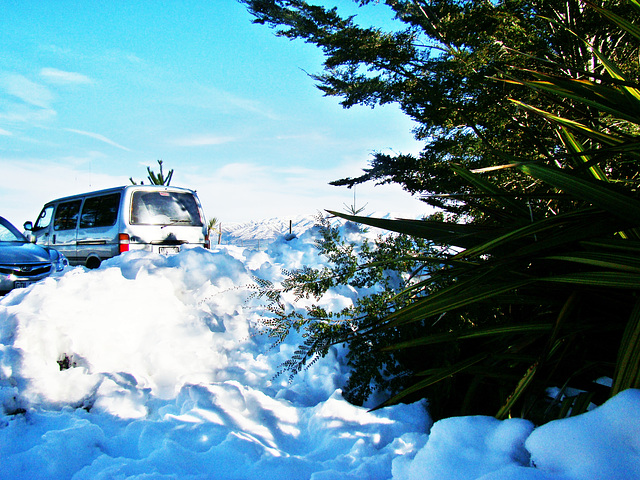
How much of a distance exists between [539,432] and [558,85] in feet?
4.12

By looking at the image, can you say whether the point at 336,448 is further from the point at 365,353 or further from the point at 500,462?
the point at 500,462

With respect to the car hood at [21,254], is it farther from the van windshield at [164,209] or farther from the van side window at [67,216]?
the van side window at [67,216]

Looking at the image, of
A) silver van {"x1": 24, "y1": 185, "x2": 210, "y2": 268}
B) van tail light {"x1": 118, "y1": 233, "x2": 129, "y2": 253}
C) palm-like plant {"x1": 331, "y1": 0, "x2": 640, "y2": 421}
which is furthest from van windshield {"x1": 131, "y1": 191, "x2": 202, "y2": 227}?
palm-like plant {"x1": 331, "y1": 0, "x2": 640, "y2": 421}

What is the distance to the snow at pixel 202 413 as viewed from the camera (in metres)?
1.07

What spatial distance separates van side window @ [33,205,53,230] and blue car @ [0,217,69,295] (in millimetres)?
2308

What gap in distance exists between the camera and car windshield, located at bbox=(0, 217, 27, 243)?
6.73 m

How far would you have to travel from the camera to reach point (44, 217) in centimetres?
934

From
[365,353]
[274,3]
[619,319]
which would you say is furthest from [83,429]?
[274,3]

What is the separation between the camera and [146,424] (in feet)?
6.59

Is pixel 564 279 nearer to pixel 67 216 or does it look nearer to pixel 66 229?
pixel 66 229

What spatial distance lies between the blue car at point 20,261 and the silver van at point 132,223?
0.78 metres

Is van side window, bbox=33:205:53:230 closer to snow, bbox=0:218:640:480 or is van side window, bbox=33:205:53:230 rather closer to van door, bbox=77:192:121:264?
van door, bbox=77:192:121:264

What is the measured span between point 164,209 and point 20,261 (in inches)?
88.9

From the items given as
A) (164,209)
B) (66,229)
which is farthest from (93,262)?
(164,209)
